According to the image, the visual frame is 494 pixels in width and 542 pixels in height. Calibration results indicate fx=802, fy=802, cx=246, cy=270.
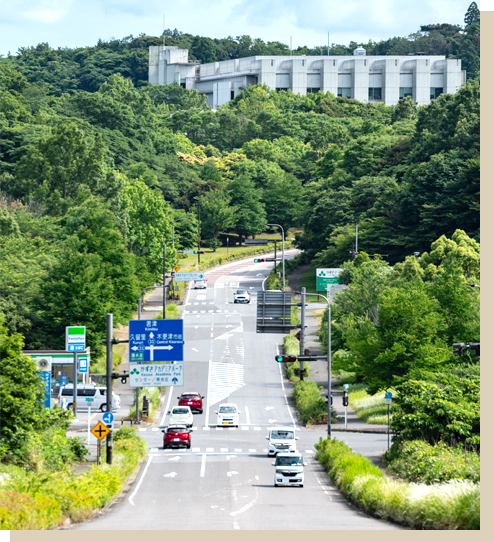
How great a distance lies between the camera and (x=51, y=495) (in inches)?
838

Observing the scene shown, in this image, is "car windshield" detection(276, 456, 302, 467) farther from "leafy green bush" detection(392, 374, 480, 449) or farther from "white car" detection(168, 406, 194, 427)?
"white car" detection(168, 406, 194, 427)

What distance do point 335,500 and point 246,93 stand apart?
541 ft

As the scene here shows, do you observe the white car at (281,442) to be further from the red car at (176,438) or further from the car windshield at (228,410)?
the car windshield at (228,410)

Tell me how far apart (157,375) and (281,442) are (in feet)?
22.9

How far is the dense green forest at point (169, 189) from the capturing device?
212 ft

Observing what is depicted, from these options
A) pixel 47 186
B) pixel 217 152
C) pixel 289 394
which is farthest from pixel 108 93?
pixel 289 394

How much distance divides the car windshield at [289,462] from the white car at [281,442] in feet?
22.6

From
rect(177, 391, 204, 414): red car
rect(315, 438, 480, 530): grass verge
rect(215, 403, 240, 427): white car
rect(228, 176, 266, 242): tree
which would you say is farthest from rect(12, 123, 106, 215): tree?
rect(315, 438, 480, 530): grass verge

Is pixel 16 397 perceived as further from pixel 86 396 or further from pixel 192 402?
pixel 192 402

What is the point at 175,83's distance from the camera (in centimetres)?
19650

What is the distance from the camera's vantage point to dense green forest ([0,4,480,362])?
2547 inches

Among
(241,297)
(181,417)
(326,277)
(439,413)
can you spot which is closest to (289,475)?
(439,413)

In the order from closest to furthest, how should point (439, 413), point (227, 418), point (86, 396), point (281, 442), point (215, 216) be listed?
point (439, 413) < point (281, 442) < point (227, 418) < point (86, 396) < point (215, 216)

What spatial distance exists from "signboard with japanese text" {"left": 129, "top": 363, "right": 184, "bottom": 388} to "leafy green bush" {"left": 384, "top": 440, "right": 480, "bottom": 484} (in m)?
9.57
